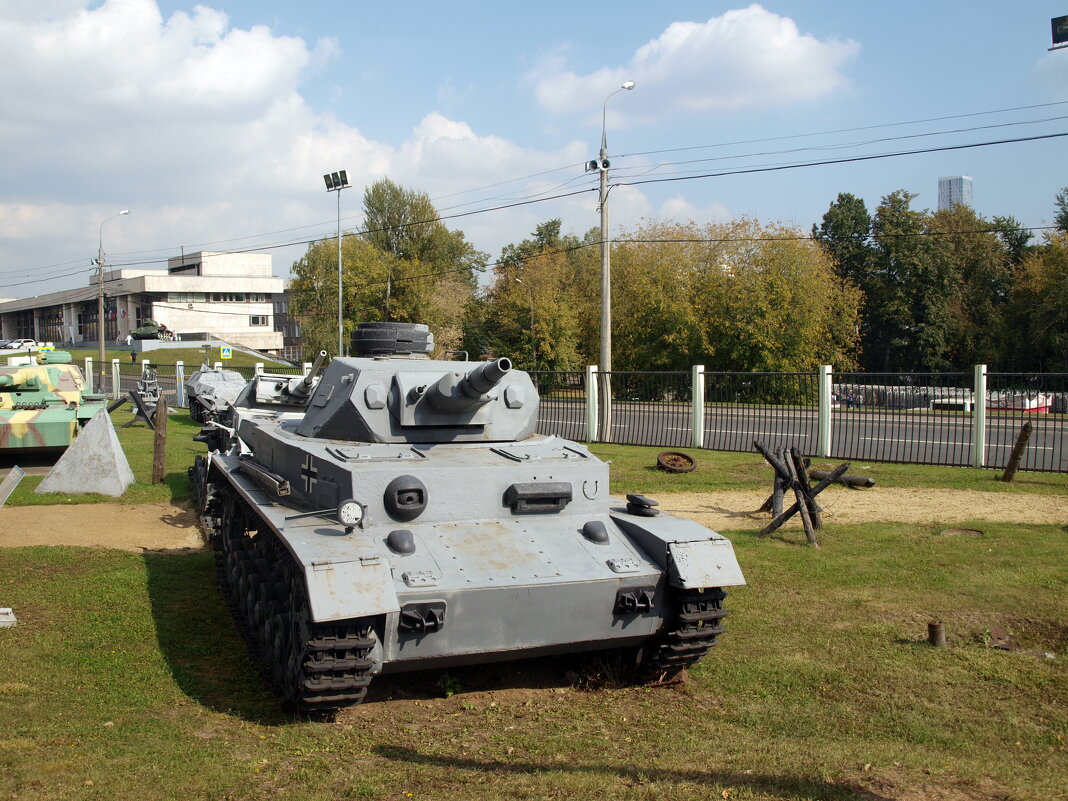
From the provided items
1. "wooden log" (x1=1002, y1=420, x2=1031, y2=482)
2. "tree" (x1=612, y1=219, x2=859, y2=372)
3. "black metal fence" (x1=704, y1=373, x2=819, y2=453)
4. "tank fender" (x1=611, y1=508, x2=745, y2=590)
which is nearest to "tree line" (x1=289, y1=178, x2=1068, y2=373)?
"tree" (x1=612, y1=219, x2=859, y2=372)

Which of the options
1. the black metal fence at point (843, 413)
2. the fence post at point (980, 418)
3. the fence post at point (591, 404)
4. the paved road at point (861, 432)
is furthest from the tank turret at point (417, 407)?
the fence post at point (591, 404)

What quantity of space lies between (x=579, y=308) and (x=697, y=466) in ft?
88.0

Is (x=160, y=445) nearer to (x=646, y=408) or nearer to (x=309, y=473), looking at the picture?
(x=309, y=473)

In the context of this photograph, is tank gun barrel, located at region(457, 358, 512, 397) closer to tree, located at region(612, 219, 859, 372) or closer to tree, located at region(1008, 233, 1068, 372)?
tree, located at region(612, 219, 859, 372)

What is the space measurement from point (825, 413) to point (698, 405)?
118 inches

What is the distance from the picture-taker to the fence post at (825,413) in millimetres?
17859

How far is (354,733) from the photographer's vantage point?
5.63 meters

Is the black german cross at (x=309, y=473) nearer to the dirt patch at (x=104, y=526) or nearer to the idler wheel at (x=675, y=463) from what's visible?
the dirt patch at (x=104, y=526)

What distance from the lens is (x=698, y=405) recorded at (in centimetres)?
2009

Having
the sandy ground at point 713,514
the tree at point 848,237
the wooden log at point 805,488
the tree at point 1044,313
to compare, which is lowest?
the sandy ground at point 713,514

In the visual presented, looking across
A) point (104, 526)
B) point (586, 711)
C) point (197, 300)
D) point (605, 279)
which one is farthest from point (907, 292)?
point (197, 300)

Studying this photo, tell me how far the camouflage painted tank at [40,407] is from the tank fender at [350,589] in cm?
1148

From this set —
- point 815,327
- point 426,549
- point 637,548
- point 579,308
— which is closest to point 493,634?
point 426,549

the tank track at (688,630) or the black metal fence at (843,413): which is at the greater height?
the black metal fence at (843,413)
